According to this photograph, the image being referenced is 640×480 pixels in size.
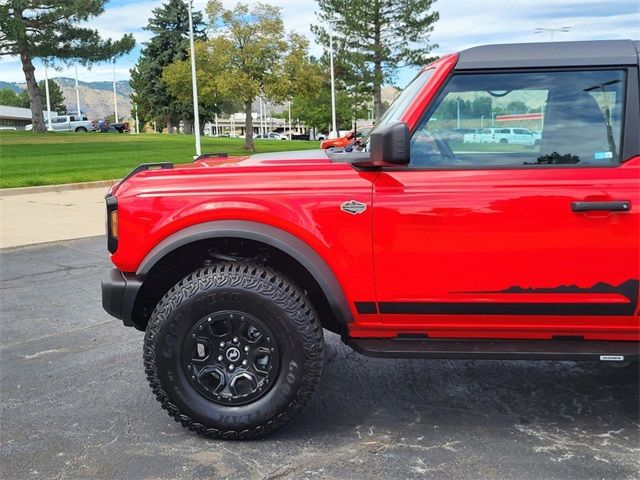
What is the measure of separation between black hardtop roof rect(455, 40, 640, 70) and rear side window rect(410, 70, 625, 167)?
0.16 ft

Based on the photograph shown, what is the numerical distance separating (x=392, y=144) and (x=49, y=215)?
982 centimetres

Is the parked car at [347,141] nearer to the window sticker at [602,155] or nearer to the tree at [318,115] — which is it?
the window sticker at [602,155]

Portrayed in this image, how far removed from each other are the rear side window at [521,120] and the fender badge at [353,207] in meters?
0.34

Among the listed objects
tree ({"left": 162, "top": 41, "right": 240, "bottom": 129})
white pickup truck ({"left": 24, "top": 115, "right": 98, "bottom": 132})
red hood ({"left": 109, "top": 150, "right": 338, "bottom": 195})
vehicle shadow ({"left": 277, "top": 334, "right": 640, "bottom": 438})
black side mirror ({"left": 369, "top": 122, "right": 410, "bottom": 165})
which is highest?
tree ({"left": 162, "top": 41, "right": 240, "bottom": 129})

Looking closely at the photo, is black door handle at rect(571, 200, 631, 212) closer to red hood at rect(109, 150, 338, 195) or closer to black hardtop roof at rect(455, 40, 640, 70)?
black hardtop roof at rect(455, 40, 640, 70)

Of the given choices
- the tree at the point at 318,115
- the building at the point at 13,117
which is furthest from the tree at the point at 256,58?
the building at the point at 13,117

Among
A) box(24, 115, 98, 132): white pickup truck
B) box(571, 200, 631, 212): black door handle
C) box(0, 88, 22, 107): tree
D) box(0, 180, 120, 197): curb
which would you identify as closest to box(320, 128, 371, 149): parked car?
box(571, 200, 631, 212): black door handle

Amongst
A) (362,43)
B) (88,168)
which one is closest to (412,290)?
(88,168)

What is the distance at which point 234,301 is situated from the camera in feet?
9.94

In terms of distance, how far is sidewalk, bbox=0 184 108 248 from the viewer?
9250mm

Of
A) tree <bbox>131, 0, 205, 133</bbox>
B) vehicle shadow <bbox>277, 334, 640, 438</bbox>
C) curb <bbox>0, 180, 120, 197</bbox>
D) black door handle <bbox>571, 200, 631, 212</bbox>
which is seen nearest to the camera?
black door handle <bbox>571, 200, 631, 212</bbox>

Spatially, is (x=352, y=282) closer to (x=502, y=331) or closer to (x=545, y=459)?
(x=502, y=331)

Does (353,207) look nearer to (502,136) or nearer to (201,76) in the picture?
(502,136)

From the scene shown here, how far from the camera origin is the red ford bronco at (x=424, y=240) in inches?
113
